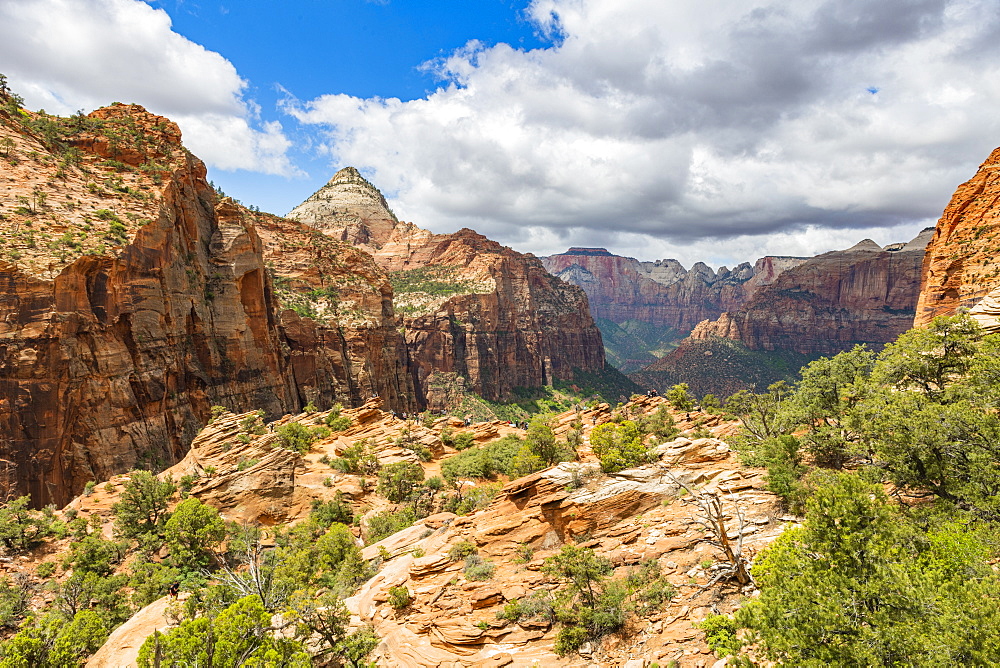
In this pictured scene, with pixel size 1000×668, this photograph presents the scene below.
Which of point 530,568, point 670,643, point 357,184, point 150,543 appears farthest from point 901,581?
point 357,184

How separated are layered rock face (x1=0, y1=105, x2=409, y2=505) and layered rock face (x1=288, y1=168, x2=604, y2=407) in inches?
2480

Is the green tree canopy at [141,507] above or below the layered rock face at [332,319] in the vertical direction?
→ below

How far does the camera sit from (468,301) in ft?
423

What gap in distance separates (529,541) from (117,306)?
40.9 m

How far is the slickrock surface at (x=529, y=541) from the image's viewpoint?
13406 mm

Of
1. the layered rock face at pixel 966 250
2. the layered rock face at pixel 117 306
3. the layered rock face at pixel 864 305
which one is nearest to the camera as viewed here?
the layered rock face at pixel 117 306

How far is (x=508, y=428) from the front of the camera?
54062mm

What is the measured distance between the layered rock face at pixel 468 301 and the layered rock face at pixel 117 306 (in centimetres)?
6300

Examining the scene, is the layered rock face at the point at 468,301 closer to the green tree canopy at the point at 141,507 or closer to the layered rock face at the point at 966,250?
the green tree canopy at the point at 141,507

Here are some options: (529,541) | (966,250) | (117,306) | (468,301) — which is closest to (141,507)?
(117,306)

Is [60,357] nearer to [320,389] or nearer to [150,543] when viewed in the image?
[150,543]

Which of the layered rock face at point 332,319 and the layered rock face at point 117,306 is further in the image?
the layered rock face at point 332,319

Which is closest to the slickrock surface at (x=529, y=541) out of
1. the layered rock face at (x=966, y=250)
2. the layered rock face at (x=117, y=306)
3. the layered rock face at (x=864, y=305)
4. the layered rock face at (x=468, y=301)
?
the layered rock face at (x=117, y=306)

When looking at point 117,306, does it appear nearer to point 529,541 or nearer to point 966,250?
point 529,541
